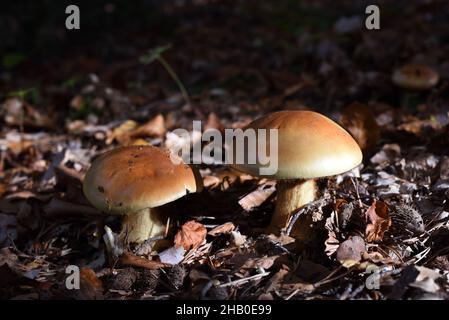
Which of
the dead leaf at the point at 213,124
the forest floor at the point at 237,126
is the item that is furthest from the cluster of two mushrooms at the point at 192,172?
the dead leaf at the point at 213,124

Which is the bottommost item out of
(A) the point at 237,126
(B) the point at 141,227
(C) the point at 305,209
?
(B) the point at 141,227

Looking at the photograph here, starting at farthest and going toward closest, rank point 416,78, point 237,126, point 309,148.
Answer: point 416,78 < point 237,126 < point 309,148

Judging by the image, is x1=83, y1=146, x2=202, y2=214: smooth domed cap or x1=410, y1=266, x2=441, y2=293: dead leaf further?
x1=83, y1=146, x2=202, y2=214: smooth domed cap

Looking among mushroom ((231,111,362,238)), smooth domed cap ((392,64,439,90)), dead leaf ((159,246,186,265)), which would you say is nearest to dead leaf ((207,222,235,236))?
dead leaf ((159,246,186,265))

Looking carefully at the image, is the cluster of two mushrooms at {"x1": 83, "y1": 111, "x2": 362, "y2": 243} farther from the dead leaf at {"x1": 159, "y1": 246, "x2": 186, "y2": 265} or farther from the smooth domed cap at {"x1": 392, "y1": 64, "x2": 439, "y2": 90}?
the smooth domed cap at {"x1": 392, "y1": 64, "x2": 439, "y2": 90}

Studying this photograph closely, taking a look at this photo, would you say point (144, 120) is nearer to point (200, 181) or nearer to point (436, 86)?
point (200, 181)

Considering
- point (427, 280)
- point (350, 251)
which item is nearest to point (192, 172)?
point (350, 251)

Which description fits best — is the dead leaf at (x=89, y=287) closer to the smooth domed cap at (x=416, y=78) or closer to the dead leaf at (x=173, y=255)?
the dead leaf at (x=173, y=255)

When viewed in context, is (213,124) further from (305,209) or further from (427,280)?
(427,280)
